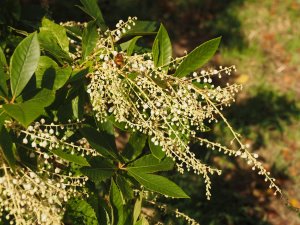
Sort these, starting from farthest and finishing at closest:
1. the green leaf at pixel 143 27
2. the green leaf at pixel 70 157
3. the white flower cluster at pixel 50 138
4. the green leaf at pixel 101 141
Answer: the green leaf at pixel 143 27, the green leaf at pixel 101 141, the green leaf at pixel 70 157, the white flower cluster at pixel 50 138

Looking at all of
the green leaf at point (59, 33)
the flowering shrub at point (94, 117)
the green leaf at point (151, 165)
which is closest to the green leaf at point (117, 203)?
the flowering shrub at point (94, 117)

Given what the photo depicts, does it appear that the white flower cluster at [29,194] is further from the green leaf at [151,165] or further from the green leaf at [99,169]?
the green leaf at [151,165]

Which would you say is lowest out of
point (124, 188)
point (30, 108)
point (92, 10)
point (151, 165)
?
point (124, 188)

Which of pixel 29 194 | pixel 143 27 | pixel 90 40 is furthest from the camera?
pixel 143 27

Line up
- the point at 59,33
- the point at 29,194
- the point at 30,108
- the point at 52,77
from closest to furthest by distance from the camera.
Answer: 1. the point at 30,108
2. the point at 29,194
3. the point at 52,77
4. the point at 59,33

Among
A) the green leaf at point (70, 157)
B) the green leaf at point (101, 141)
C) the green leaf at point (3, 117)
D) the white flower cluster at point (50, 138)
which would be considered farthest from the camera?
the green leaf at point (101, 141)

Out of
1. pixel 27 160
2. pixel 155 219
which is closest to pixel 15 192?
pixel 27 160

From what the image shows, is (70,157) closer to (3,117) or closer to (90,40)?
(3,117)

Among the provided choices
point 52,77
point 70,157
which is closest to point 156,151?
point 70,157
